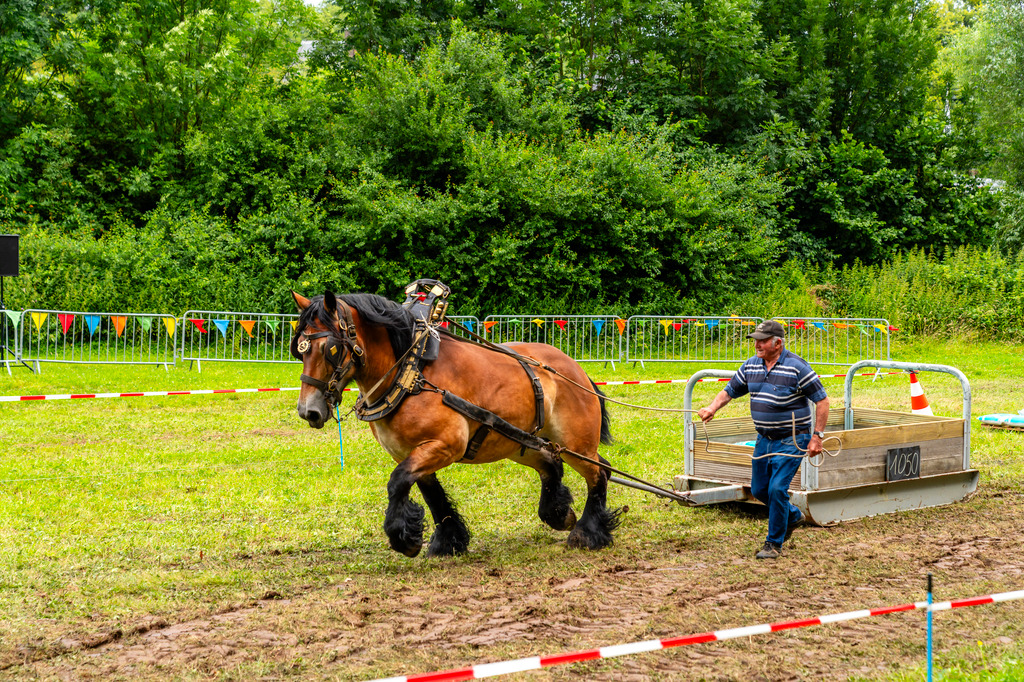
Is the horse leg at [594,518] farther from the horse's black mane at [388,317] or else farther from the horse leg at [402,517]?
the horse's black mane at [388,317]

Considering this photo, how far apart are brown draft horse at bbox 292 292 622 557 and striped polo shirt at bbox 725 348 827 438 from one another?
1.26 m

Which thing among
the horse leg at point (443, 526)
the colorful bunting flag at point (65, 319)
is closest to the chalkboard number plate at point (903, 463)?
the horse leg at point (443, 526)

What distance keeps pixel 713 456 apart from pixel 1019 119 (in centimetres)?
2808

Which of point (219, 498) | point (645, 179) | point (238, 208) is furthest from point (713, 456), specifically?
point (238, 208)

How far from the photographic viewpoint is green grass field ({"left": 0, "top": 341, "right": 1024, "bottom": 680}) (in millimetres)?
5426

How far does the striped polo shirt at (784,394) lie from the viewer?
6.47 m

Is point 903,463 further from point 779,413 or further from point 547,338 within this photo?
point 547,338

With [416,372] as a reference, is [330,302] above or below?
above

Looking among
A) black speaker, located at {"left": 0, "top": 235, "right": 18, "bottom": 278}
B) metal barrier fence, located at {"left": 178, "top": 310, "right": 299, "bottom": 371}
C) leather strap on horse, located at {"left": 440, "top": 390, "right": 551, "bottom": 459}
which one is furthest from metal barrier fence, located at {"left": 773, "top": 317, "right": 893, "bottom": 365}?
black speaker, located at {"left": 0, "top": 235, "right": 18, "bottom": 278}

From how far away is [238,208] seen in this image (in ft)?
71.9

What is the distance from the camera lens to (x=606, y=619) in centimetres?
514

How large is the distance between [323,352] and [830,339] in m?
15.2

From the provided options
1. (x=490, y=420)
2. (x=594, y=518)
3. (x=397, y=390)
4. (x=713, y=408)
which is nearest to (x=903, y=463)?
(x=713, y=408)

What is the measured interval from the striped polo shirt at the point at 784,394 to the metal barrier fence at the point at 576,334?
1103cm
